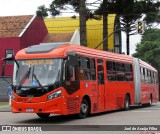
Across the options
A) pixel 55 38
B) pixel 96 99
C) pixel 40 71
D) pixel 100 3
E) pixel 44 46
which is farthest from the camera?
pixel 55 38

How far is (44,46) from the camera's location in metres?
17.0

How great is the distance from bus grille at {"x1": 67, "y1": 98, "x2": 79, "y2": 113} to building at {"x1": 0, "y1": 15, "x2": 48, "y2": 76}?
71.2ft

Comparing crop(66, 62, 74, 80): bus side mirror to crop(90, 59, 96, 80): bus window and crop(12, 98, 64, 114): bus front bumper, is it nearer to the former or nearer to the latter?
crop(12, 98, 64, 114): bus front bumper

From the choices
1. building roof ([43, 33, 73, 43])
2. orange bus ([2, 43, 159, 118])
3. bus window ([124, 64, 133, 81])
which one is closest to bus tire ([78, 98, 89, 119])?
orange bus ([2, 43, 159, 118])

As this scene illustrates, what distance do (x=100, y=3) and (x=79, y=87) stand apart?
17.0m

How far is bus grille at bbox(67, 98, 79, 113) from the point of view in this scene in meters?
16.1

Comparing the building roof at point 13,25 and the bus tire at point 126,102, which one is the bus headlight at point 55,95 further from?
the building roof at point 13,25

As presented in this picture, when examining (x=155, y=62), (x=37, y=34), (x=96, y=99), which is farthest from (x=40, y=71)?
(x=155, y=62)

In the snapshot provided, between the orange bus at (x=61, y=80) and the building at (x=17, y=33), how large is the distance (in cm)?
1902

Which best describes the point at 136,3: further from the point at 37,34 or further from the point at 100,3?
the point at 37,34

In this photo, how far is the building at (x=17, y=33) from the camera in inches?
1502

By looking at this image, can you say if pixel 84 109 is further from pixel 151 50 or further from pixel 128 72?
pixel 151 50

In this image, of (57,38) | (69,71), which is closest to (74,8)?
(57,38)

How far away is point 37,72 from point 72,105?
197 cm
